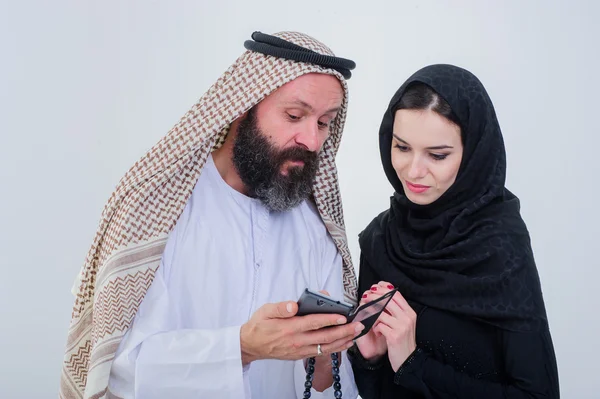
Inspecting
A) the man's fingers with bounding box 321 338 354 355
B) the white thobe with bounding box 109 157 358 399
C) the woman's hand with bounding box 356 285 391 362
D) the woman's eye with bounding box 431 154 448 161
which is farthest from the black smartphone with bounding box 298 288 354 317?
the woman's eye with bounding box 431 154 448 161

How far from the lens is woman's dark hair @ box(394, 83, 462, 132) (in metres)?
2.40

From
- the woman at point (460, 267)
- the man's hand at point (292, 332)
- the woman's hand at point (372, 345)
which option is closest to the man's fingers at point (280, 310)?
the man's hand at point (292, 332)

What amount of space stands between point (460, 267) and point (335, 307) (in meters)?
0.59

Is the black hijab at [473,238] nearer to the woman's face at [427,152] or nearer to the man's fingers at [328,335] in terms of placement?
the woman's face at [427,152]

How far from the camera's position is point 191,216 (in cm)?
251

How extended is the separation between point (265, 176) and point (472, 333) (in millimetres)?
841

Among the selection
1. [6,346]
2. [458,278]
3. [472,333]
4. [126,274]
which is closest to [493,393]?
[472,333]

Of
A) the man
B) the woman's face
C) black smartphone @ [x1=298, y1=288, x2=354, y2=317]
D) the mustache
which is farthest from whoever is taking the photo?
the mustache

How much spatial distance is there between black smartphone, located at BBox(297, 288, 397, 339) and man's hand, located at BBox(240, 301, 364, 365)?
0.05ft

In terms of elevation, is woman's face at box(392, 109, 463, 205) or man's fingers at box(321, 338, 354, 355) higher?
woman's face at box(392, 109, 463, 205)

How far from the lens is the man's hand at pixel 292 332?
81.9 inches

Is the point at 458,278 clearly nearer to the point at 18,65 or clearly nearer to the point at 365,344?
the point at 365,344

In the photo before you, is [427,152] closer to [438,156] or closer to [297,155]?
[438,156]

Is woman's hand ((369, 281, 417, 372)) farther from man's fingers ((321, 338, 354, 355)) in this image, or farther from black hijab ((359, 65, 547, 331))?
man's fingers ((321, 338, 354, 355))
